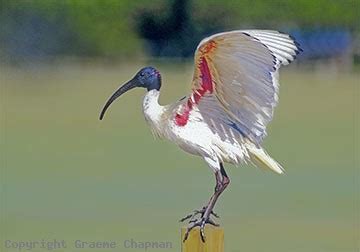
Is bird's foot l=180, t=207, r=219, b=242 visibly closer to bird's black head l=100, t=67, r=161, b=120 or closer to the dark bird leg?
the dark bird leg

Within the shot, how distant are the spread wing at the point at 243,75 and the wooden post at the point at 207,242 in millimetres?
405

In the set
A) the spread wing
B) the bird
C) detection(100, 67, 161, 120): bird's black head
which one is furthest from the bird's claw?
detection(100, 67, 161, 120): bird's black head

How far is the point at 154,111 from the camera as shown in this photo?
385 centimetres

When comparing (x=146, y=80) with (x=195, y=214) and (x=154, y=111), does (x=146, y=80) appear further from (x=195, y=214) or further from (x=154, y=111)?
(x=195, y=214)

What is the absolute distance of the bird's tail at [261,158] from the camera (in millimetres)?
3812

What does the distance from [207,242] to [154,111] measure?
0.55 m

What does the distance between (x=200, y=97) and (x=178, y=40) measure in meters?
0.53

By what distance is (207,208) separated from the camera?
12.4ft

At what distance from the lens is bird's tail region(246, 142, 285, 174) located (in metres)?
3.81

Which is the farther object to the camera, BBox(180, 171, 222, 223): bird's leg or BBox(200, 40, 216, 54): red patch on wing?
BBox(180, 171, 222, 223): bird's leg

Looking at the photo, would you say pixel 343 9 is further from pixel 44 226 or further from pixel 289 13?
pixel 44 226

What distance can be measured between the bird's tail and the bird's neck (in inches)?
11.8

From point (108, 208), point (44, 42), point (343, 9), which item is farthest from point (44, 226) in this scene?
point (343, 9)

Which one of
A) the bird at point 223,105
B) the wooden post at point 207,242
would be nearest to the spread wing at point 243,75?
the bird at point 223,105
